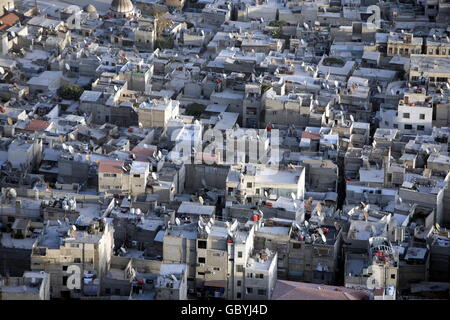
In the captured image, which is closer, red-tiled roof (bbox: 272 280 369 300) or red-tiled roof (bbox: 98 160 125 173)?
red-tiled roof (bbox: 272 280 369 300)

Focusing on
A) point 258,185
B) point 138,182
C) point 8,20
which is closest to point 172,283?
point 258,185

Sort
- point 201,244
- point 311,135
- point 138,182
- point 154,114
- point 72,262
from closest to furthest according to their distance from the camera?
1. point 72,262
2. point 201,244
3. point 138,182
4. point 311,135
5. point 154,114

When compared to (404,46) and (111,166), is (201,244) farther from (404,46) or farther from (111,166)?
(404,46)

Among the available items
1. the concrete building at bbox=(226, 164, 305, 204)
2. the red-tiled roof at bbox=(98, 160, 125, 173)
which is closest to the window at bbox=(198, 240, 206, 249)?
the concrete building at bbox=(226, 164, 305, 204)

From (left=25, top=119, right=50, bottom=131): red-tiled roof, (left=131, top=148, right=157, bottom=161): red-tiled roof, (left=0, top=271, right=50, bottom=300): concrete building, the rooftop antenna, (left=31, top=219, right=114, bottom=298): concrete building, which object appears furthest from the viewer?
(left=25, top=119, right=50, bottom=131): red-tiled roof

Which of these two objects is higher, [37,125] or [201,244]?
[201,244]

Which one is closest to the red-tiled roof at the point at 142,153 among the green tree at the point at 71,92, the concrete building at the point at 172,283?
the green tree at the point at 71,92

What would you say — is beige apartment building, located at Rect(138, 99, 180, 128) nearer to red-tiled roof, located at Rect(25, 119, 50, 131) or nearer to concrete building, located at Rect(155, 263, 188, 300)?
red-tiled roof, located at Rect(25, 119, 50, 131)
